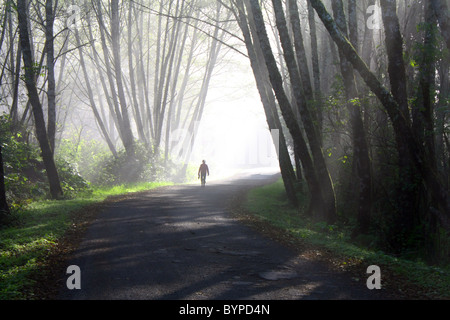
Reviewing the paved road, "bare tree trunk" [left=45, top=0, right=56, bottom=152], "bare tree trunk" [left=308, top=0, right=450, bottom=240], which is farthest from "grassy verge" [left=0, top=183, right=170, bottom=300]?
"bare tree trunk" [left=308, top=0, right=450, bottom=240]

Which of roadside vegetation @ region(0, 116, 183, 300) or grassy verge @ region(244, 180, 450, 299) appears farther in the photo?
roadside vegetation @ region(0, 116, 183, 300)

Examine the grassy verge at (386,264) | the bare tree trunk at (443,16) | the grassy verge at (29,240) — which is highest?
the bare tree trunk at (443,16)

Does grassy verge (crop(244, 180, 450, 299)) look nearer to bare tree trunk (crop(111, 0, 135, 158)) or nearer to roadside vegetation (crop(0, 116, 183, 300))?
roadside vegetation (crop(0, 116, 183, 300))

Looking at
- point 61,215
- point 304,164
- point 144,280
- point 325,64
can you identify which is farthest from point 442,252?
point 325,64

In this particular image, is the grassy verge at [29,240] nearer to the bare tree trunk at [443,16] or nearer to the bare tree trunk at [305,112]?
A: the bare tree trunk at [305,112]

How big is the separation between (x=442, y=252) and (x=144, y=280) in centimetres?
764

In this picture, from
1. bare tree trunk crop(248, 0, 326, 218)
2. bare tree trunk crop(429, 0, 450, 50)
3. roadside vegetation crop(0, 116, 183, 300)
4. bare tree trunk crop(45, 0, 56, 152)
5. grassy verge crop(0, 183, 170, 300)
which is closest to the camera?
grassy verge crop(0, 183, 170, 300)

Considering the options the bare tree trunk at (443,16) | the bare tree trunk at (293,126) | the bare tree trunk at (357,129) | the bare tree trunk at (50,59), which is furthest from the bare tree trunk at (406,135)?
the bare tree trunk at (50,59)

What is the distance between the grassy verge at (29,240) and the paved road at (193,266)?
62cm

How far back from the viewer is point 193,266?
7.30m

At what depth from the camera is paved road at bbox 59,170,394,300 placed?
19.6 ft

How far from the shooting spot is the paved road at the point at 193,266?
598 cm

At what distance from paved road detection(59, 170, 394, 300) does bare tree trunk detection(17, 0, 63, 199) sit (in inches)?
248

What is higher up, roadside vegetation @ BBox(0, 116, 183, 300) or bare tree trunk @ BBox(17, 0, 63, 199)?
bare tree trunk @ BBox(17, 0, 63, 199)
